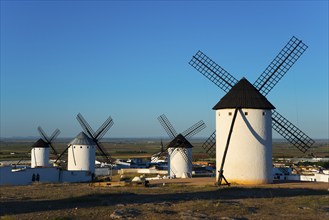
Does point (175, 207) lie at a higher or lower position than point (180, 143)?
lower

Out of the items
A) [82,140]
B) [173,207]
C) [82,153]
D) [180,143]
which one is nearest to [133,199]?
[173,207]

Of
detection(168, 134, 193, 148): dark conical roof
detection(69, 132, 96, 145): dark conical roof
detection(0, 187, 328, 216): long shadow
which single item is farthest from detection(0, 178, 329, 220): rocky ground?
detection(69, 132, 96, 145): dark conical roof

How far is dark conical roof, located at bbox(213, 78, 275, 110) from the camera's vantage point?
23469mm

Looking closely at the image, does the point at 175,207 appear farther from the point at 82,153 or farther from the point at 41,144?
the point at 41,144

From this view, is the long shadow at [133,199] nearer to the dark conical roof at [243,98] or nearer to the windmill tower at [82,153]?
the dark conical roof at [243,98]

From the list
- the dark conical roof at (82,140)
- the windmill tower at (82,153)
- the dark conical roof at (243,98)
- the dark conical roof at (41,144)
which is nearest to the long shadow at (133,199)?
the dark conical roof at (243,98)

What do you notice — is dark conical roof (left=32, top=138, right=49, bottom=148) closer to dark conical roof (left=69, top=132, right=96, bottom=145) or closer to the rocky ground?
dark conical roof (left=69, top=132, right=96, bottom=145)

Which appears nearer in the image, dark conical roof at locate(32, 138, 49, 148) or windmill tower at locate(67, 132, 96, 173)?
windmill tower at locate(67, 132, 96, 173)

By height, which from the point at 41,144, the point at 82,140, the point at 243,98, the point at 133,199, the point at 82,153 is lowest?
the point at 133,199

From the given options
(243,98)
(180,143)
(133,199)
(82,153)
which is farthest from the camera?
(82,153)

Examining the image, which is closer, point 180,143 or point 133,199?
point 133,199

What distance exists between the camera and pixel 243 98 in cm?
2383

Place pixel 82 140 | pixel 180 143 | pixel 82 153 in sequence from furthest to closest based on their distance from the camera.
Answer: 1. pixel 82 153
2. pixel 82 140
3. pixel 180 143

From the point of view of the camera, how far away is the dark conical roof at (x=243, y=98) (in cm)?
2347
